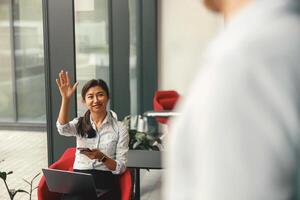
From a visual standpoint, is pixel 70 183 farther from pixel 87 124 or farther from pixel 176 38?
pixel 176 38

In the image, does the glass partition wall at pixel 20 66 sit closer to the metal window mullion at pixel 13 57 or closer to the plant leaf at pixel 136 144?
the metal window mullion at pixel 13 57

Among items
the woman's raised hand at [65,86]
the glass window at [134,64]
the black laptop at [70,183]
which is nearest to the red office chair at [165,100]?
the glass window at [134,64]

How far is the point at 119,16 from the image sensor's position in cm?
500

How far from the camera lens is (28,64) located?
5828 mm

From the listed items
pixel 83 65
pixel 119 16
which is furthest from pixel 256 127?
pixel 119 16

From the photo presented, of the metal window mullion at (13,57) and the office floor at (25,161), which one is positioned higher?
the metal window mullion at (13,57)

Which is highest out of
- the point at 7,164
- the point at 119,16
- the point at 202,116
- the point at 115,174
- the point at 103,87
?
the point at 119,16

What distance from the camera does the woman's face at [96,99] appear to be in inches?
120

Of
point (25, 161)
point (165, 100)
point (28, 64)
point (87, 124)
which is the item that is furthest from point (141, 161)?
point (28, 64)

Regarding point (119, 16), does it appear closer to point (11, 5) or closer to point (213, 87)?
point (11, 5)

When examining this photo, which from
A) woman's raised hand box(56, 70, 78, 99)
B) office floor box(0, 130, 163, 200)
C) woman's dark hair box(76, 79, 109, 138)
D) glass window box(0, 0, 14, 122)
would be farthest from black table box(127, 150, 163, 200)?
glass window box(0, 0, 14, 122)

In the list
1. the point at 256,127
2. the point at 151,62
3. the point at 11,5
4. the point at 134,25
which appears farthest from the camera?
the point at 151,62

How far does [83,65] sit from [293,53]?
11.4 ft

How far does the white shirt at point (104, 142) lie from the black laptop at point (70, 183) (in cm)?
19
